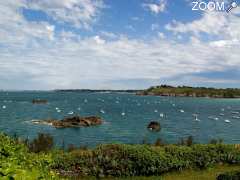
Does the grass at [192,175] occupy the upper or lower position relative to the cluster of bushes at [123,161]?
lower

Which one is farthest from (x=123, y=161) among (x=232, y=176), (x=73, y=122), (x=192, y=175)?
(x=73, y=122)

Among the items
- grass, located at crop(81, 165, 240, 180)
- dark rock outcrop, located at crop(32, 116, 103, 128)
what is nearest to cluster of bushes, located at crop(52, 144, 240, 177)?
grass, located at crop(81, 165, 240, 180)

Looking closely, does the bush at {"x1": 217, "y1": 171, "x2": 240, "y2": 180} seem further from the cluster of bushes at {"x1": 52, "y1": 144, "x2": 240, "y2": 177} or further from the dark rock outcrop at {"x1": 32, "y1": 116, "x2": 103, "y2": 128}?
the dark rock outcrop at {"x1": 32, "y1": 116, "x2": 103, "y2": 128}

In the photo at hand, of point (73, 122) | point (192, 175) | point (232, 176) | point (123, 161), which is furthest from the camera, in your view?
point (73, 122)

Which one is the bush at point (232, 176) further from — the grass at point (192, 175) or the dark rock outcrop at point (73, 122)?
the dark rock outcrop at point (73, 122)

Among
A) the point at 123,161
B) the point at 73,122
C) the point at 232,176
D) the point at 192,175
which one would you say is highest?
the point at 232,176

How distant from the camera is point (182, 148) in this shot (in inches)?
1085

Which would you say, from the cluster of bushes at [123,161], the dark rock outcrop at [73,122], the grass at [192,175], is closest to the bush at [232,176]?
the grass at [192,175]

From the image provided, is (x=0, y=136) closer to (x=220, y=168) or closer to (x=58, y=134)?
(x=220, y=168)

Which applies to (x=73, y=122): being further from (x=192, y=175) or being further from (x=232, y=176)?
(x=232, y=176)

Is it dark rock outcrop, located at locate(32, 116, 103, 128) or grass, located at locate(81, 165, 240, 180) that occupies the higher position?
grass, located at locate(81, 165, 240, 180)

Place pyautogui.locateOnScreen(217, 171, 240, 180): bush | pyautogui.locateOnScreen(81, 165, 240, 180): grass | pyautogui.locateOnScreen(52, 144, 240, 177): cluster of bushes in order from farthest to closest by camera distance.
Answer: pyautogui.locateOnScreen(52, 144, 240, 177): cluster of bushes
pyautogui.locateOnScreen(81, 165, 240, 180): grass
pyautogui.locateOnScreen(217, 171, 240, 180): bush

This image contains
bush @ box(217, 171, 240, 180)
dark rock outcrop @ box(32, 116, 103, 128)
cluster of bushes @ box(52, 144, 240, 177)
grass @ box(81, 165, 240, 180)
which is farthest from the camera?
dark rock outcrop @ box(32, 116, 103, 128)

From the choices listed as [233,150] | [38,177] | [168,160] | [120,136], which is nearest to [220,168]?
[233,150]
